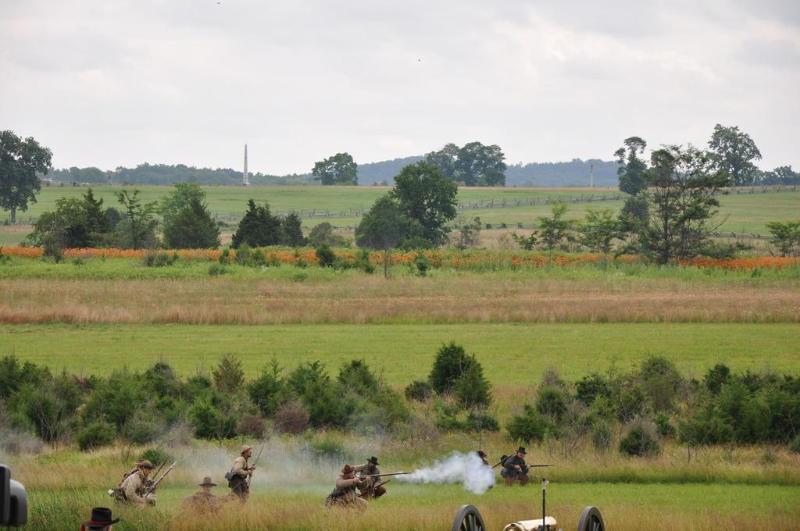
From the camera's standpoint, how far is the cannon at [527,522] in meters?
14.8

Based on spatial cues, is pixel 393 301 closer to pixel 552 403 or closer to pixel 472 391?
pixel 472 391

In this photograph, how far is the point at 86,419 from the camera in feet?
104

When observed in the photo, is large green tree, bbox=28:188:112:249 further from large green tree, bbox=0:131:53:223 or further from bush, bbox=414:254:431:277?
large green tree, bbox=0:131:53:223

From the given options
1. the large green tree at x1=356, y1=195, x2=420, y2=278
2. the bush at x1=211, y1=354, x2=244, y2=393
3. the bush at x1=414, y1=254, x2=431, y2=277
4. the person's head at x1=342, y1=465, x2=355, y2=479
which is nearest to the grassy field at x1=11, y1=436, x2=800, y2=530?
the person's head at x1=342, y1=465, x2=355, y2=479

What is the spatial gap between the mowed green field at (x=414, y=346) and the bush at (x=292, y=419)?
648 centimetres

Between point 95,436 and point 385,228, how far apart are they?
263 ft

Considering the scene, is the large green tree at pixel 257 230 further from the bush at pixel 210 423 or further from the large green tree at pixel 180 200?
the bush at pixel 210 423

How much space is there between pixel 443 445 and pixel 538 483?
375cm

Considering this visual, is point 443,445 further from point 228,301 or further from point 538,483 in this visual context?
point 228,301

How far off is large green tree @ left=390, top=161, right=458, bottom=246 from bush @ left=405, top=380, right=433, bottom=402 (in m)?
78.6

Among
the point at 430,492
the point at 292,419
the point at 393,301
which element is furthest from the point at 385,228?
the point at 430,492

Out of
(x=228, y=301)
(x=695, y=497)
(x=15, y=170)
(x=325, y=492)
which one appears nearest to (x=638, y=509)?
(x=695, y=497)

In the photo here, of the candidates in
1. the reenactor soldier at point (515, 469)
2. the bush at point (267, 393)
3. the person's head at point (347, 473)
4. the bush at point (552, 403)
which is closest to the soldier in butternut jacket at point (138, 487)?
the person's head at point (347, 473)

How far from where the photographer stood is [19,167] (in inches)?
6117
